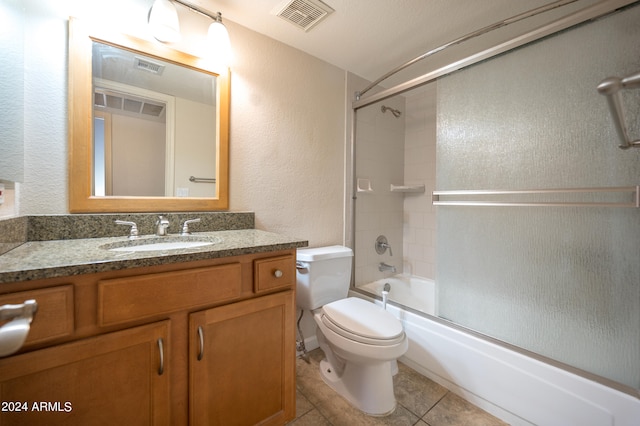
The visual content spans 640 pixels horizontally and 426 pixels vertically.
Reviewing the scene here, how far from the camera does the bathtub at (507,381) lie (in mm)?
1021

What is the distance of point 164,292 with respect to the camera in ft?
2.68

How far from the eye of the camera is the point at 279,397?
43.1 inches

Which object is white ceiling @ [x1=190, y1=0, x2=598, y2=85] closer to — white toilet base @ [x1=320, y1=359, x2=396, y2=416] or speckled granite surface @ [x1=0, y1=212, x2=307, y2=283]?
speckled granite surface @ [x1=0, y1=212, x2=307, y2=283]

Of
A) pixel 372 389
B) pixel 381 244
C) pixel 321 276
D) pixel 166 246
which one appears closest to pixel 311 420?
pixel 372 389

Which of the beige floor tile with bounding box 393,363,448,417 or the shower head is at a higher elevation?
the shower head

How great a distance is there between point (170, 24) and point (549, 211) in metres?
1.94

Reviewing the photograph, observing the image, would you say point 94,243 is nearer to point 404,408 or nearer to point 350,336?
point 350,336

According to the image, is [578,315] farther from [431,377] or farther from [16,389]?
[16,389]

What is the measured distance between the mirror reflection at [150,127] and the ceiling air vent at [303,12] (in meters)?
0.52

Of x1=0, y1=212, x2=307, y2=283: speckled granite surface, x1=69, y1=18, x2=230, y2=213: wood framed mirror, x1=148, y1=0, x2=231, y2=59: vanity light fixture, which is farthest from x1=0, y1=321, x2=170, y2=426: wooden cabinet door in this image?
x1=148, y1=0, x2=231, y2=59: vanity light fixture

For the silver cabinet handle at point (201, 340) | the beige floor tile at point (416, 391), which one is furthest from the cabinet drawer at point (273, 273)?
the beige floor tile at point (416, 391)

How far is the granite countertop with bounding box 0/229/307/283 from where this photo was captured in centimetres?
64

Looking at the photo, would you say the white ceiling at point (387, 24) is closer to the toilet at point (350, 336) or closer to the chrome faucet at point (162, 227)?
the chrome faucet at point (162, 227)

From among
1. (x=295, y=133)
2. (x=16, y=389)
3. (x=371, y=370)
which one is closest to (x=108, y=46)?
(x=295, y=133)
